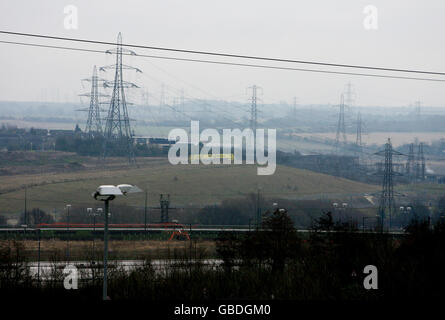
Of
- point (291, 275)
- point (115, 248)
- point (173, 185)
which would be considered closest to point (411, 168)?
point (173, 185)

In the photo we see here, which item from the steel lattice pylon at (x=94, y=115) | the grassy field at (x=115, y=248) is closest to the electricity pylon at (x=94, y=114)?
the steel lattice pylon at (x=94, y=115)

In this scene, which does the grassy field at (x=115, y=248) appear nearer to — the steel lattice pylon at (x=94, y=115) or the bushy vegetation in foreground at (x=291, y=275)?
the bushy vegetation in foreground at (x=291, y=275)

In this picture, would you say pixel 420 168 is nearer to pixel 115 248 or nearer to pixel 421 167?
pixel 421 167

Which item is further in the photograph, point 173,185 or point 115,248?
point 173,185

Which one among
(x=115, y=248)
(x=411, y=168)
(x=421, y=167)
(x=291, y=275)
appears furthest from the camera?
(x=411, y=168)

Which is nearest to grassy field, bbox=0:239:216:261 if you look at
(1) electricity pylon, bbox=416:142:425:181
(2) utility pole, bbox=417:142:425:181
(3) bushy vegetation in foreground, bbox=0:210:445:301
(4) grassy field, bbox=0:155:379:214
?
(3) bushy vegetation in foreground, bbox=0:210:445:301

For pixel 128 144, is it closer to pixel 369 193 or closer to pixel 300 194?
pixel 300 194
